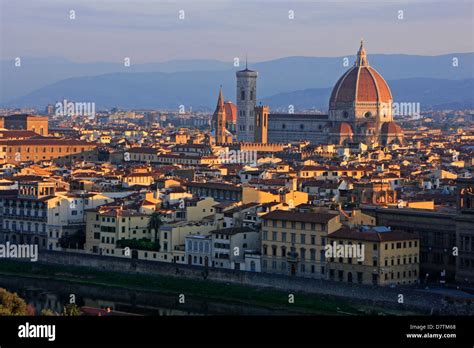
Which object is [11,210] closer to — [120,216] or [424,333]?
[120,216]

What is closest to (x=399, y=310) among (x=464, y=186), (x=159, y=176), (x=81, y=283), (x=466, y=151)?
(x=464, y=186)

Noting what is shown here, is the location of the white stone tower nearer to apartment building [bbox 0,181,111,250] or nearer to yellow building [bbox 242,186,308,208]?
apartment building [bbox 0,181,111,250]

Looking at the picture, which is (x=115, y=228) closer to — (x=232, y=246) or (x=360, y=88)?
(x=232, y=246)

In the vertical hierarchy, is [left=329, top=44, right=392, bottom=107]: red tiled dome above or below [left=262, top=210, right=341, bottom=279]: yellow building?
above

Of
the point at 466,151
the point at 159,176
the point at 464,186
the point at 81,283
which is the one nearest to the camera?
the point at 464,186

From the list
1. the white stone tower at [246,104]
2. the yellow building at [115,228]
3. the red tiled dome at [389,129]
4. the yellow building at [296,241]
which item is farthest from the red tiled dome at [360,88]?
the yellow building at [296,241]

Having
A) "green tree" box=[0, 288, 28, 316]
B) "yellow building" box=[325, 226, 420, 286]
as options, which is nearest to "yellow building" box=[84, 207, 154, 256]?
"yellow building" box=[325, 226, 420, 286]
